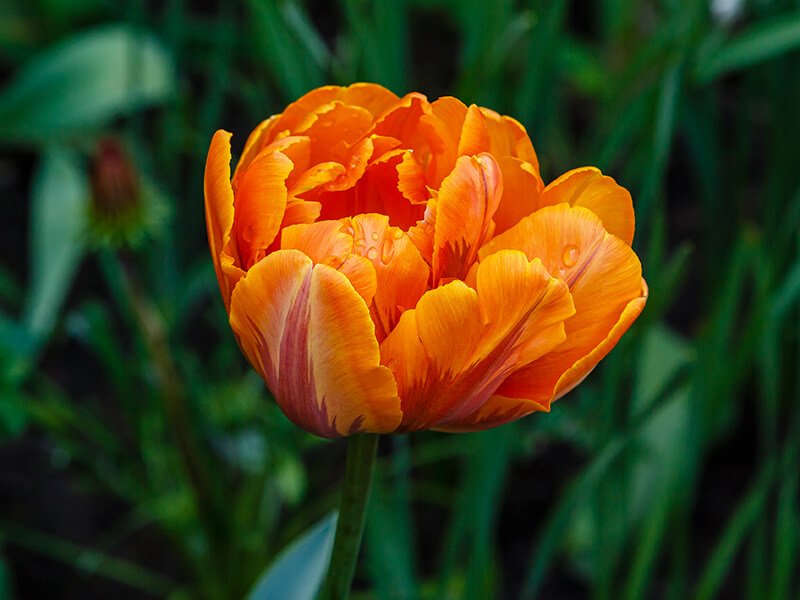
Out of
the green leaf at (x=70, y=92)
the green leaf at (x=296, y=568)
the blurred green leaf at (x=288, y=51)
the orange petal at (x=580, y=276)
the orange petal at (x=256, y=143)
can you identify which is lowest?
the green leaf at (x=70, y=92)

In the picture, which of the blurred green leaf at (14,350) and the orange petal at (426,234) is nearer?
the orange petal at (426,234)

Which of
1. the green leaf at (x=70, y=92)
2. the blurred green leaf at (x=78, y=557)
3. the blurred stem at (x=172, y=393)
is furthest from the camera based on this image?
the green leaf at (x=70, y=92)

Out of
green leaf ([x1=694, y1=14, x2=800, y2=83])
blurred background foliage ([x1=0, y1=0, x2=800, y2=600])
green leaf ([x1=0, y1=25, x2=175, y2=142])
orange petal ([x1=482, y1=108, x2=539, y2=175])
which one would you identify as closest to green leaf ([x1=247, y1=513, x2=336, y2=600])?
blurred background foliage ([x1=0, y1=0, x2=800, y2=600])

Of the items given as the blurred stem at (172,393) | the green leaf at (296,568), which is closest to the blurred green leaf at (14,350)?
the blurred stem at (172,393)

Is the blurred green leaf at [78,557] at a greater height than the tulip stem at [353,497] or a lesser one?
lesser

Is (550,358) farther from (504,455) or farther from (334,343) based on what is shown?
(504,455)

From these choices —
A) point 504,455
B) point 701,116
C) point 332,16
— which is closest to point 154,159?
point 332,16

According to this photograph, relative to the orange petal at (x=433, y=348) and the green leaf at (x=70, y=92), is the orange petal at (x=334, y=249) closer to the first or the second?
the orange petal at (x=433, y=348)

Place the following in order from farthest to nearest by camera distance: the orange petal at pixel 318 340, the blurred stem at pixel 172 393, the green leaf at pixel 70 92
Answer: the green leaf at pixel 70 92 < the blurred stem at pixel 172 393 < the orange petal at pixel 318 340
